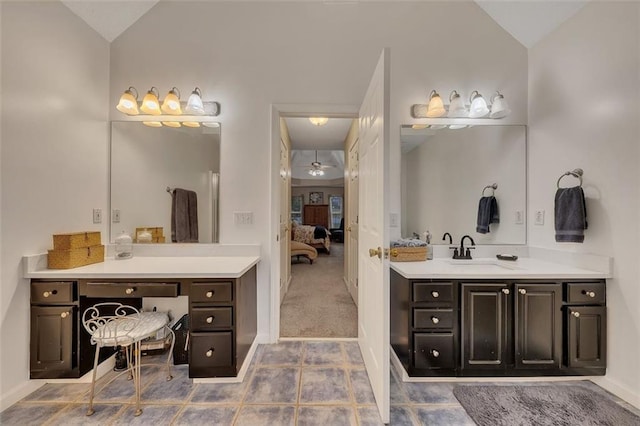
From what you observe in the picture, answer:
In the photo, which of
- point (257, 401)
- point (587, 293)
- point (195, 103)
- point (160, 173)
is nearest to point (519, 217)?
point (587, 293)

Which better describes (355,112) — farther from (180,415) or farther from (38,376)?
(38,376)

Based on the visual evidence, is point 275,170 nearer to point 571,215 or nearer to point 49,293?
point 49,293

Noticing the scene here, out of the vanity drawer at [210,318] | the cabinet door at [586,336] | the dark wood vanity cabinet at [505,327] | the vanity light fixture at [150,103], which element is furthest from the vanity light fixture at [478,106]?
the vanity light fixture at [150,103]

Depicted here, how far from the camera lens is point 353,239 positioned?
362 cm

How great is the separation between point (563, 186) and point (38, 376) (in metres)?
4.05

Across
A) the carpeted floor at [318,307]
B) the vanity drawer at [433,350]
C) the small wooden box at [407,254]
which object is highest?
the small wooden box at [407,254]

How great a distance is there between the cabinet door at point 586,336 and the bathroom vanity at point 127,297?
2.27 m

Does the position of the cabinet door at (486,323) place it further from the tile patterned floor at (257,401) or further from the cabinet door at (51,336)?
the cabinet door at (51,336)

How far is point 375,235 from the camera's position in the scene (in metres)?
1.68

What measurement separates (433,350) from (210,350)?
4.98 feet

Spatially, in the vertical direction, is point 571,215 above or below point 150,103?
below

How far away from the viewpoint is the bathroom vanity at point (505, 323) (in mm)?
1769

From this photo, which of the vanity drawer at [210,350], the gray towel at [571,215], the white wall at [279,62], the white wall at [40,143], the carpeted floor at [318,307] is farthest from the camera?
the carpeted floor at [318,307]

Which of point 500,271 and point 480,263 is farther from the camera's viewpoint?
point 480,263
